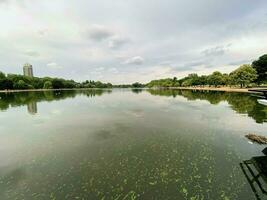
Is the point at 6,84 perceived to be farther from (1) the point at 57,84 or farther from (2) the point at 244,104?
(2) the point at 244,104

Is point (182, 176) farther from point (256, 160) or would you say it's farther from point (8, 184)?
point (8, 184)

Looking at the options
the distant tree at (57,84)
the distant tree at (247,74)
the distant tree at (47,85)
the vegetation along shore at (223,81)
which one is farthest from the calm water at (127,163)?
the distant tree at (57,84)

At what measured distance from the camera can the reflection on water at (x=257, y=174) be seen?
23.2 ft

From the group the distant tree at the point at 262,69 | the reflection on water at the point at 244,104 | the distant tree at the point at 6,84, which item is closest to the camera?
the reflection on water at the point at 244,104

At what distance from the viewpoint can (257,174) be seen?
8.32m

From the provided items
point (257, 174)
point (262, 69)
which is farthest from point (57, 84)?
point (257, 174)

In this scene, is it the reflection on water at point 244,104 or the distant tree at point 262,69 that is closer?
the reflection on water at point 244,104

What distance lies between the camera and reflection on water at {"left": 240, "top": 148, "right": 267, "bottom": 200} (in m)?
7.07

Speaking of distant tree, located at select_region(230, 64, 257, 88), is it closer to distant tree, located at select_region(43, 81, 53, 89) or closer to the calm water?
the calm water

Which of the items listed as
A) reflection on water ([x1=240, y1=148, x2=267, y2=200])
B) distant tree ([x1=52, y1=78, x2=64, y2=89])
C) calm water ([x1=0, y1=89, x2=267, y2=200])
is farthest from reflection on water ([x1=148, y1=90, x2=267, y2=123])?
distant tree ([x1=52, y1=78, x2=64, y2=89])

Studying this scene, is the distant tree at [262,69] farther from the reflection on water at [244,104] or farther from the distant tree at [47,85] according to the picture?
the distant tree at [47,85]

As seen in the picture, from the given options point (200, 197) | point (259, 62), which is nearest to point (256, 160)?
point (200, 197)

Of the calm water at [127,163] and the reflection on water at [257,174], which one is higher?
the calm water at [127,163]

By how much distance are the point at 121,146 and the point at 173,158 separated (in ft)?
12.9
